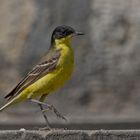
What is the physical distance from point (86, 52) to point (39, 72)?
26.1ft

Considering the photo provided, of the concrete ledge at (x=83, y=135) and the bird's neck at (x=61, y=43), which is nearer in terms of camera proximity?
the concrete ledge at (x=83, y=135)

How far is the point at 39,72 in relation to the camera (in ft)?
34.0

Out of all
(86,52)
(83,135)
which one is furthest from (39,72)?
(86,52)

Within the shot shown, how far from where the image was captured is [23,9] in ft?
63.0

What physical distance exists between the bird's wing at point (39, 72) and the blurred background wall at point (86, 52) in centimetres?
668

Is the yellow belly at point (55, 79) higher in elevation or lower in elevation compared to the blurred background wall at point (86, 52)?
lower

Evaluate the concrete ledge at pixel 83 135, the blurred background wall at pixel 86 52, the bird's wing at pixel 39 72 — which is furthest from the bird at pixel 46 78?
the blurred background wall at pixel 86 52

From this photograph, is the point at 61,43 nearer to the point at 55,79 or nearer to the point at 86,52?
the point at 55,79

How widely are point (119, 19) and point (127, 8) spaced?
29 centimetres

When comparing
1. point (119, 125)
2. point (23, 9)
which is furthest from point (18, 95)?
point (23, 9)

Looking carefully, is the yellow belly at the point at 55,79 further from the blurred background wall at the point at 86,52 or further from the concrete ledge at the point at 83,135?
the blurred background wall at the point at 86,52

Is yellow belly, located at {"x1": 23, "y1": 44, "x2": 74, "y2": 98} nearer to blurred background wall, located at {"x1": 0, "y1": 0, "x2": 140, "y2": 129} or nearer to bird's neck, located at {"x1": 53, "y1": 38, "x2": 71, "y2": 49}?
bird's neck, located at {"x1": 53, "y1": 38, "x2": 71, "y2": 49}

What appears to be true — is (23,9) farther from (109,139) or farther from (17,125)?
(109,139)

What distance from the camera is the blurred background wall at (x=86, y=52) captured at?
1780 cm
